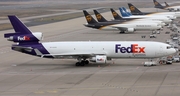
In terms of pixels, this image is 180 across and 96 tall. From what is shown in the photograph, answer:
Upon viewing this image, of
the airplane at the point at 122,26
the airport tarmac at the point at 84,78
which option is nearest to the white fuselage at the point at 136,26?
the airplane at the point at 122,26

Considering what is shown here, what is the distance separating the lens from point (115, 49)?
56.2 m

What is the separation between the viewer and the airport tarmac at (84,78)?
1594 inches

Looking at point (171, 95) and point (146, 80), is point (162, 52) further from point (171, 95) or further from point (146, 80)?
point (171, 95)

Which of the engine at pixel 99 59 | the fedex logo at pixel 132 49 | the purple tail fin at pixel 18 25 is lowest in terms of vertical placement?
the engine at pixel 99 59

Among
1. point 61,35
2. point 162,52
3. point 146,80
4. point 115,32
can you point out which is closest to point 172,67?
point 162,52

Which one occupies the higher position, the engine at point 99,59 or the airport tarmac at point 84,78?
the engine at point 99,59

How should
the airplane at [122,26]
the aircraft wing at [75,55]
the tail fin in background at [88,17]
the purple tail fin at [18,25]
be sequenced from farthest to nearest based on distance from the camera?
the airplane at [122,26] → the tail fin in background at [88,17] → the purple tail fin at [18,25] → the aircraft wing at [75,55]

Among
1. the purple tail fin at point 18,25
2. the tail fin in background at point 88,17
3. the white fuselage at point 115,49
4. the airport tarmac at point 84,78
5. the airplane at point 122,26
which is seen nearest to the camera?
the airport tarmac at point 84,78

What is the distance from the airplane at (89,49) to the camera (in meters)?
55.8

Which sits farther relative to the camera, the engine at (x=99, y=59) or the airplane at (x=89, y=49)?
the airplane at (x=89, y=49)

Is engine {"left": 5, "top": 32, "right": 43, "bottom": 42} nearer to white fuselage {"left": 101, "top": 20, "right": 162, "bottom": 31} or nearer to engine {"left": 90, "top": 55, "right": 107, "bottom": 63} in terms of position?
engine {"left": 90, "top": 55, "right": 107, "bottom": 63}

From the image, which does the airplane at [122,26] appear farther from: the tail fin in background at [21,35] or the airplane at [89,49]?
the airplane at [89,49]

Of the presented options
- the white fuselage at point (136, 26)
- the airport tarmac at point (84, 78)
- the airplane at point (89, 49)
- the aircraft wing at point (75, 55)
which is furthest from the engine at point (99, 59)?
the white fuselage at point (136, 26)

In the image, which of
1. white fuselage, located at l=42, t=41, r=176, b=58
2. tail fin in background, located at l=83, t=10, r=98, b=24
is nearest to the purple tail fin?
white fuselage, located at l=42, t=41, r=176, b=58
